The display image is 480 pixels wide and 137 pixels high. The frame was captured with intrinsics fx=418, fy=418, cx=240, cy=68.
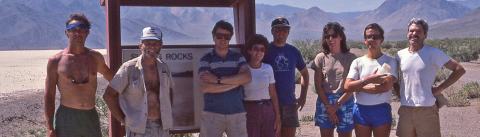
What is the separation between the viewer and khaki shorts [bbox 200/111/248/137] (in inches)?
170

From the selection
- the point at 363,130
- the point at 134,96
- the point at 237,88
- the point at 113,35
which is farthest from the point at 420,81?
the point at 113,35

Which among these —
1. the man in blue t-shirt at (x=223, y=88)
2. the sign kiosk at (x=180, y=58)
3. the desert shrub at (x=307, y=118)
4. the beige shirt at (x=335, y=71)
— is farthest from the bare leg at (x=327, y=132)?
the desert shrub at (x=307, y=118)

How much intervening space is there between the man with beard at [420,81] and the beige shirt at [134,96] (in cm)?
256

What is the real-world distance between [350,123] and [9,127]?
9.50 meters

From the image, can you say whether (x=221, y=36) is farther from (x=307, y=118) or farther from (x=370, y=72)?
(x=307, y=118)

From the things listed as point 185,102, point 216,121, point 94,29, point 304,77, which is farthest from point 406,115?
point 94,29

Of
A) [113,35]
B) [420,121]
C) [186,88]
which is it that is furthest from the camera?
[186,88]

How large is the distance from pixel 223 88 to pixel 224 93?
75 mm

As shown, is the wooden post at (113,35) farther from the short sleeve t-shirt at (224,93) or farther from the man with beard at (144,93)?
the short sleeve t-shirt at (224,93)

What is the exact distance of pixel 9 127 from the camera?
10.9 meters

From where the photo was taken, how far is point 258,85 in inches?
177

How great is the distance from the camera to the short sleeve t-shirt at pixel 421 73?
4402 millimetres

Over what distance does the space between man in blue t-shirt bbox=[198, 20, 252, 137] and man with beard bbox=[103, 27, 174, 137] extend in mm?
413

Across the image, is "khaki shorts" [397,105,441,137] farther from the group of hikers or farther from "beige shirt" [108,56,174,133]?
"beige shirt" [108,56,174,133]
